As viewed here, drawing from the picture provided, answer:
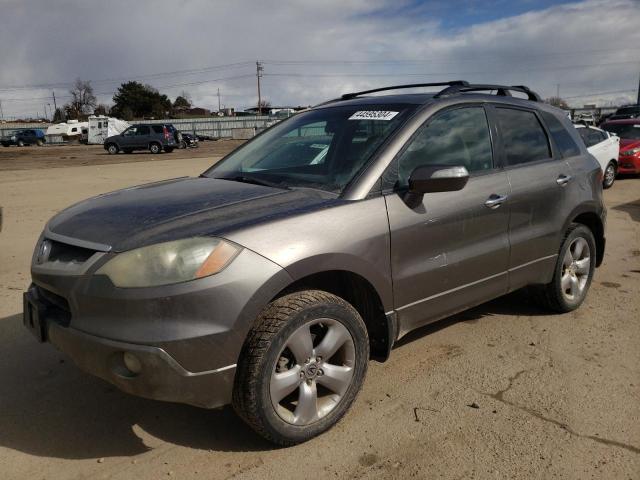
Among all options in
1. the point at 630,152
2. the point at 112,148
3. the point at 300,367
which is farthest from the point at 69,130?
the point at 300,367

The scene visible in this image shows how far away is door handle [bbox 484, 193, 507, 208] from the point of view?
3.48 meters

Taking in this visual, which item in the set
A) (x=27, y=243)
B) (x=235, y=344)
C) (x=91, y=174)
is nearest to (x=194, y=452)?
(x=235, y=344)

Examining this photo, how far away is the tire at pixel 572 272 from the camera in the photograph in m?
4.25

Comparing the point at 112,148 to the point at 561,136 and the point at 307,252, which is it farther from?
the point at 307,252

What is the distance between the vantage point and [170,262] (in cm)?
235

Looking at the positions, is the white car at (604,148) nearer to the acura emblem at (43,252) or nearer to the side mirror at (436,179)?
the side mirror at (436,179)

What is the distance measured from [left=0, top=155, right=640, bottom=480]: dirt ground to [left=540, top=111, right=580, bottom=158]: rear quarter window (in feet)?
4.40

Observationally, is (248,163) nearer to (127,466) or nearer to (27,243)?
(127,466)

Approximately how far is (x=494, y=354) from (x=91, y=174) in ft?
54.2

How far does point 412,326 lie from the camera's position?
3203mm

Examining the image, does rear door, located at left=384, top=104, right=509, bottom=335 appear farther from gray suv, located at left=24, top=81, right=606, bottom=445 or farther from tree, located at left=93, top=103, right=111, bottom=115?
tree, located at left=93, top=103, right=111, bottom=115

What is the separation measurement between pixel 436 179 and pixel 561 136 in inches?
78.3

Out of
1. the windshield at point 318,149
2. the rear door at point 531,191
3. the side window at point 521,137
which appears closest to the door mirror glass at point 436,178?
the windshield at point 318,149

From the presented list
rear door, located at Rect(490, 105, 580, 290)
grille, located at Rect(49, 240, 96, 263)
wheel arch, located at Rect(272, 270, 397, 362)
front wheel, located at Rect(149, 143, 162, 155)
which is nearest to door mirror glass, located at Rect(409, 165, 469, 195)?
wheel arch, located at Rect(272, 270, 397, 362)
